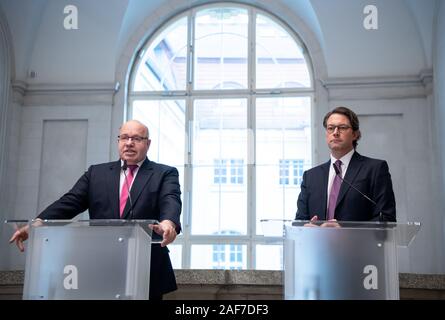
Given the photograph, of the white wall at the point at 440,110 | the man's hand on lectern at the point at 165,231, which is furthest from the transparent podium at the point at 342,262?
the white wall at the point at 440,110

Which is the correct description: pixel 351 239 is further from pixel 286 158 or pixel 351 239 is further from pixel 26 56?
pixel 26 56

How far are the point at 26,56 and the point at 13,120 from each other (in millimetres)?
996

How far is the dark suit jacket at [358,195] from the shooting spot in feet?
10.6

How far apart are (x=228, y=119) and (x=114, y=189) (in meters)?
5.96

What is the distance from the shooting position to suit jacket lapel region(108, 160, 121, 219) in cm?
328

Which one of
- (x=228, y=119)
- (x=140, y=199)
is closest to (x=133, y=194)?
(x=140, y=199)

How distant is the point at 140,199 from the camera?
328cm

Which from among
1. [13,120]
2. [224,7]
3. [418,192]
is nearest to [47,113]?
[13,120]

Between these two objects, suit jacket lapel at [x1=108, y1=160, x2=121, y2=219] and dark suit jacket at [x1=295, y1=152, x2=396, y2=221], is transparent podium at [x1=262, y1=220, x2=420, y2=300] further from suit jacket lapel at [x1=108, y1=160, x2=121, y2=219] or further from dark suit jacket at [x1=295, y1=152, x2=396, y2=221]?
suit jacket lapel at [x1=108, y1=160, x2=121, y2=219]

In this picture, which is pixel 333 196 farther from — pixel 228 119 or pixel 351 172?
pixel 228 119

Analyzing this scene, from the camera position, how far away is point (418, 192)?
8273mm

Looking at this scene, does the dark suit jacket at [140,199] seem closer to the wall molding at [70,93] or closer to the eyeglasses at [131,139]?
the eyeglasses at [131,139]

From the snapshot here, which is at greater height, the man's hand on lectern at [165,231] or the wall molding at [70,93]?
the wall molding at [70,93]

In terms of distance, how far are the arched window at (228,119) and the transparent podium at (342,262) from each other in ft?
20.4
